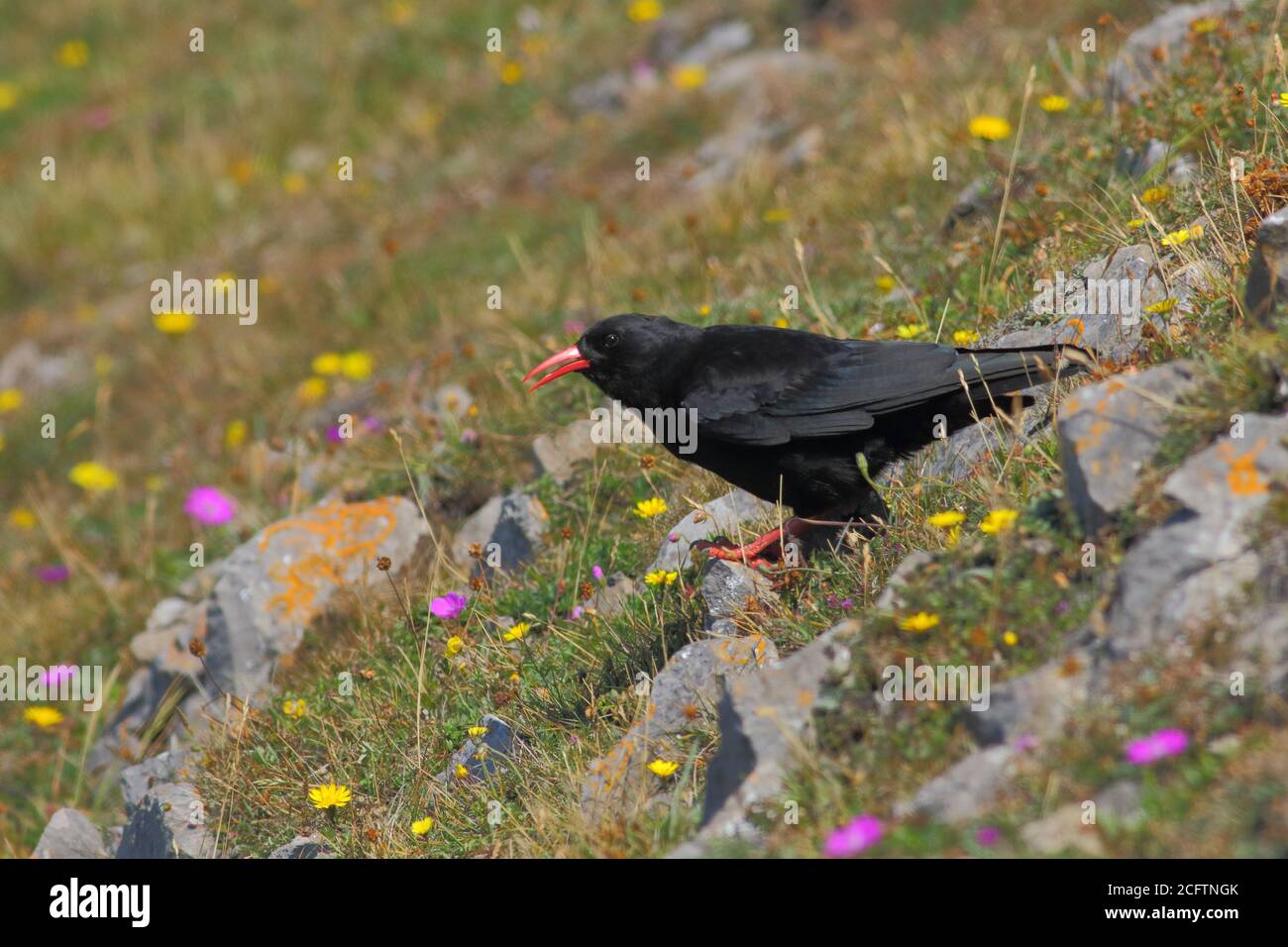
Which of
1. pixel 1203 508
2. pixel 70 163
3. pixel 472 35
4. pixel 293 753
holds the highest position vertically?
pixel 472 35

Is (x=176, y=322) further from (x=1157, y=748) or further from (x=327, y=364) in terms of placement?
(x=1157, y=748)

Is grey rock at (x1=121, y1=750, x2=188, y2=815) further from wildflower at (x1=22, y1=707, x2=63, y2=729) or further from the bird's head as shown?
the bird's head

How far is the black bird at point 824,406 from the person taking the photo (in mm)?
5160

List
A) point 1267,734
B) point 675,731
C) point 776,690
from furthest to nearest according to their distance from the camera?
point 675,731 < point 776,690 < point 1267,734

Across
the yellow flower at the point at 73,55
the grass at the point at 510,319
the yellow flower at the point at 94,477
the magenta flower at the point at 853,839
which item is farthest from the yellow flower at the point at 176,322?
the magenta flower at the point at 853,839

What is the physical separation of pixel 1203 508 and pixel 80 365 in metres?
11.5

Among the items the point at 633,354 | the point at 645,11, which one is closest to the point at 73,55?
→ the point at 645,11

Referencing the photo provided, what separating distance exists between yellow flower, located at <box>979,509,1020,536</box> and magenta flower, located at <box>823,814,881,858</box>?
101 centimetres

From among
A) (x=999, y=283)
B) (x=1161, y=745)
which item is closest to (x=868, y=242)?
(x=999, y=283)

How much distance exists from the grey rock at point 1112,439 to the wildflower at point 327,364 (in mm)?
6948

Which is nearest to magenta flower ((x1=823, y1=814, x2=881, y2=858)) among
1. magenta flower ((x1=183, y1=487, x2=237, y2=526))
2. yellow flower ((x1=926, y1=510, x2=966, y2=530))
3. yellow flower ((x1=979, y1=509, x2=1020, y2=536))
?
yellow flower ((x1=979, y1=509, x2=1020, y2=536))

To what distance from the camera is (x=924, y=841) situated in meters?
3.28

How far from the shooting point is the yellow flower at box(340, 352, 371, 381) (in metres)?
9.97

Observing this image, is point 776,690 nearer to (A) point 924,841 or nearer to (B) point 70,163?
(A) point 924,841
